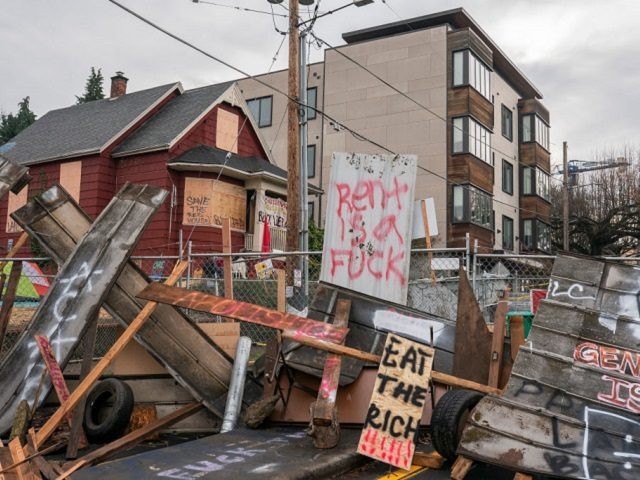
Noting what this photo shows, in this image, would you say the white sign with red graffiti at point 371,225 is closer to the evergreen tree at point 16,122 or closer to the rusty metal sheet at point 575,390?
the rusty metal sheet at point 575,390

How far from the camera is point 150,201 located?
7.14 m

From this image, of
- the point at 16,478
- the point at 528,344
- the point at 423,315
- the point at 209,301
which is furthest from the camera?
the point at 423,315

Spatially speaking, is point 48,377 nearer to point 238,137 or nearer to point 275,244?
point 275,244

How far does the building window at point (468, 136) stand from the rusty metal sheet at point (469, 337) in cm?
2184

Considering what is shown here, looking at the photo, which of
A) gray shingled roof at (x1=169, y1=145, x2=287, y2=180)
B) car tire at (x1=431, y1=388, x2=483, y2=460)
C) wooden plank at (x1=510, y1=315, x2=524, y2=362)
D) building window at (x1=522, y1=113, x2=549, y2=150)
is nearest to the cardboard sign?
car tire at (x1=431, y1=388, x2=483, y2=460)

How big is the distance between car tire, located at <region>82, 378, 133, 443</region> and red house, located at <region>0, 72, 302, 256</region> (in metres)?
12.4

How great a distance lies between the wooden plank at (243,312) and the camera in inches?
219

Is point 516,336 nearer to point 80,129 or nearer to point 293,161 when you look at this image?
point 293,161

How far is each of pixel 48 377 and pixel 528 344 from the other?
4666 mm

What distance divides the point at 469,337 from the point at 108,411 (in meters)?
4.10

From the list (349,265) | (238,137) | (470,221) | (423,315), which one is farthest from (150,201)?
(470,221)

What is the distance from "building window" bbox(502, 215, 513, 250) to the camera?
3162 cm

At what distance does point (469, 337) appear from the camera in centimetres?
610

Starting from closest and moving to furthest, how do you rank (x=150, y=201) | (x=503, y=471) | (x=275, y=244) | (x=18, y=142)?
1. (x=503, y=471)
2. (x=150, y=201)
3. (x=275, y=244)
4. (x=18, y=142)
